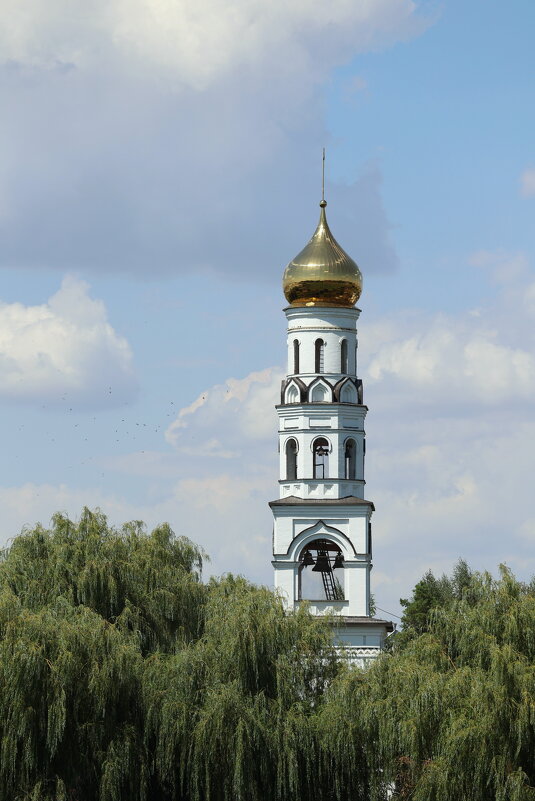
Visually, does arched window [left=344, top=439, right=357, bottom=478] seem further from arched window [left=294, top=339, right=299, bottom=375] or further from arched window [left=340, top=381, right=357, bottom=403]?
arched window [left=294, top=339, right=299, bottom=375]

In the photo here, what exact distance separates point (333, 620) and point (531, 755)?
7.23 m

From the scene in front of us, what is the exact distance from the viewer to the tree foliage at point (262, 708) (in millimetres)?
40969

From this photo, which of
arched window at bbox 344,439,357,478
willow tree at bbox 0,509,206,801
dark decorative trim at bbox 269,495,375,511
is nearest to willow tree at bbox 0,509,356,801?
willow tree at bbox 0,509,206,801

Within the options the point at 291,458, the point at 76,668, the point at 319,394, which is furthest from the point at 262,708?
the point at 319,394

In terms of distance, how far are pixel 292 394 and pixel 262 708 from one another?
17.4 m

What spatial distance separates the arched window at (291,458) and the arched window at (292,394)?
44.5 inches

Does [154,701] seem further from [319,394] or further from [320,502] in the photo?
[319,394]

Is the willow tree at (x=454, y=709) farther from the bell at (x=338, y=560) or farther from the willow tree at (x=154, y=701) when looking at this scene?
the bell at (x=338, y=560)

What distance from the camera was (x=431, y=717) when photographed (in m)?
41.8

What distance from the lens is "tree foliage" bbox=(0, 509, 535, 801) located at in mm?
40969

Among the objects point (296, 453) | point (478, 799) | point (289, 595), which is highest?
point (296, 453)

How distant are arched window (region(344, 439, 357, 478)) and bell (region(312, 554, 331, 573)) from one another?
240 cm

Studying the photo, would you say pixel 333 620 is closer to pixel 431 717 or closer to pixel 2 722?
pixel 431 717

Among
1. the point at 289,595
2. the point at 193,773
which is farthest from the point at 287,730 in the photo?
the point at 289,595
